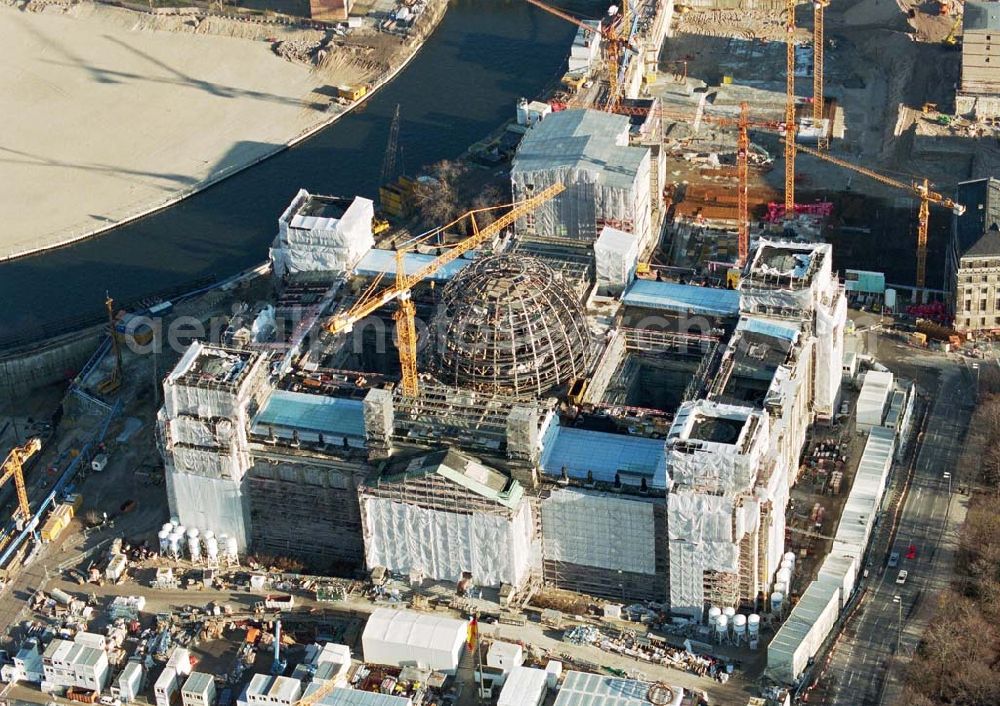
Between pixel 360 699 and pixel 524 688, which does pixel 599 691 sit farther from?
pixel 360 699

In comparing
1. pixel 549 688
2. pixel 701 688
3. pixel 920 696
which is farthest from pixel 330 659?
pixel 920 696

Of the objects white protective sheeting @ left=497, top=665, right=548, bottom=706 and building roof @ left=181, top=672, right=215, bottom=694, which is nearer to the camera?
white protective sheeting @ left=497, top=665, right=548, bottom=706

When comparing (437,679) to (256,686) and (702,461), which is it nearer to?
(256,686)

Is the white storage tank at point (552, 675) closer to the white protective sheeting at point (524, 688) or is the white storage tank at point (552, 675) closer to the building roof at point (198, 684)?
the white protective sheeting at point (524, 688)

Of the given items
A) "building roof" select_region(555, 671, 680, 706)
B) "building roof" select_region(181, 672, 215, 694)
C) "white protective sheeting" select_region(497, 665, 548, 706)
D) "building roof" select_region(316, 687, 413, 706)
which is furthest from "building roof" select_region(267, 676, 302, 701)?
"building roof" select_region(555, 671, 680, 706)

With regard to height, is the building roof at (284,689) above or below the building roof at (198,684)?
above

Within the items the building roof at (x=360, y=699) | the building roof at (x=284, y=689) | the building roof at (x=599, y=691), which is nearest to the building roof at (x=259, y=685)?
the building roof at (x=284, y=689)

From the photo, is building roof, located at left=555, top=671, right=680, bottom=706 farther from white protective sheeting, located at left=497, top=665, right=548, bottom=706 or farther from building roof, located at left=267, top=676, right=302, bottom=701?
building roof, located at left=267, top=676, right=302, bottom=701
